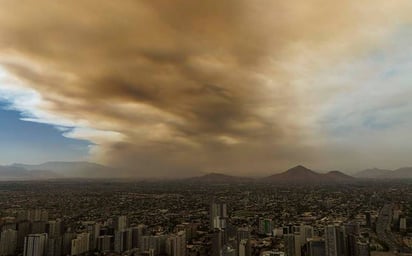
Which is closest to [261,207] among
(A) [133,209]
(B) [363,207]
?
(B) [363,207]

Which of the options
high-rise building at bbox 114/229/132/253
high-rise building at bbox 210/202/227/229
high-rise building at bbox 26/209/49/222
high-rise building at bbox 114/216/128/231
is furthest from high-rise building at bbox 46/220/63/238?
high-rise building at bbox 210/202/227/229

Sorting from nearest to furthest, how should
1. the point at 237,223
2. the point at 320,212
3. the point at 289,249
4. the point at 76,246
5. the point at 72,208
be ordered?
the point at 289,249, the point at 76,246, the point at 237,223, the point at 320,212, the point at 72,208

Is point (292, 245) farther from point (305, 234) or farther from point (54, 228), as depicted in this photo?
point (54, 228)

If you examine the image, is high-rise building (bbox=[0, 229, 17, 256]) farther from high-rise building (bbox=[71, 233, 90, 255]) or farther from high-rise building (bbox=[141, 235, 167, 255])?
high-rise building (bbox=[141, 235, 167, 255])

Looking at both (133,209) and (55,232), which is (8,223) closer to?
(55,232)

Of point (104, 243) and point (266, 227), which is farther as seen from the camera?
point (266, 227)

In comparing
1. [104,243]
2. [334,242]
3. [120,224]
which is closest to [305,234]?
[334,242]
